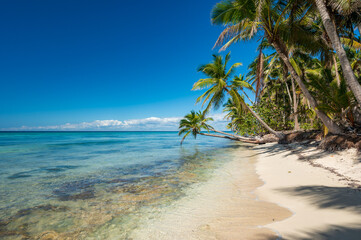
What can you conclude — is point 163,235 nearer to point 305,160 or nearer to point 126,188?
point 126,188

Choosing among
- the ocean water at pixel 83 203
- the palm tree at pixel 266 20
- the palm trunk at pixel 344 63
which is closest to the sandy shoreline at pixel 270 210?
the ocean water at pixel 83 203

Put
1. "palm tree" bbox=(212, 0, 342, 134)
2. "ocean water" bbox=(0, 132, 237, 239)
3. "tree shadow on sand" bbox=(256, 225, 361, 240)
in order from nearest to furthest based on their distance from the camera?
"tree shadow on sand" bbox=(256, 225, 361, 240), "ocean water" bbox=(0, 132, 237, 239), "palm tree" bbox=(212, 0, 342, 134)

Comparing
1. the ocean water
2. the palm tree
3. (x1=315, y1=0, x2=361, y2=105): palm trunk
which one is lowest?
the ocean water

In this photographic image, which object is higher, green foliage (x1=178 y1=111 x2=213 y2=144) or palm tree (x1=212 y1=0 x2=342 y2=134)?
palm tree (x1=212 y1=0 x2=342 y2=134)

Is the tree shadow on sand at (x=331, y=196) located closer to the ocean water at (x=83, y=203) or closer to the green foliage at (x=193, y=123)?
the ocean water at (x=83, y=203)

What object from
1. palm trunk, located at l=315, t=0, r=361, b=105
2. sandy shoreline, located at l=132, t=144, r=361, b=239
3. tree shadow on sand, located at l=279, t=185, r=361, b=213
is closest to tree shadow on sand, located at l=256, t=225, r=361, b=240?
sandy shoreline, located at l=132, t=144, r=361, b=239

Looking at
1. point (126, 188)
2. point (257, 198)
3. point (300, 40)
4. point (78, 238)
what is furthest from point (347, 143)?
point (78, 238)

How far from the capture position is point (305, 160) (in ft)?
23.6

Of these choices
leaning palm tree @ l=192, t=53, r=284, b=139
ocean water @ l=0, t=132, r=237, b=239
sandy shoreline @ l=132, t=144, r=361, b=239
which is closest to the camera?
sandy shoreline @ l=132, t=144, r=361, b=239

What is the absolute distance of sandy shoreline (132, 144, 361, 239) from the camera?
96.6 inches

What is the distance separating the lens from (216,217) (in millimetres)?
3119

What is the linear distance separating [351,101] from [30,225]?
11.1 meters

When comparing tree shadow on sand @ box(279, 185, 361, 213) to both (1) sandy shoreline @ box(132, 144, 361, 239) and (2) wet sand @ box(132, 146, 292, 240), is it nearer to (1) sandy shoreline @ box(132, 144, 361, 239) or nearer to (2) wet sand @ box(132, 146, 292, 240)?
(1) sandy shoreline @ box(132, 144, 361, 239)

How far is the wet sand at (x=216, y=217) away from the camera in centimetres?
258
